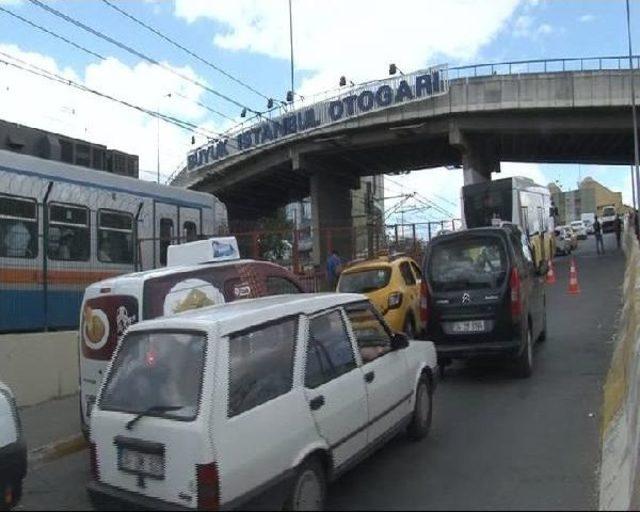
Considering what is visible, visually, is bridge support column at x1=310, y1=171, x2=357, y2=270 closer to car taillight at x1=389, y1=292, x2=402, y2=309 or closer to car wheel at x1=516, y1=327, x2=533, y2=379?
car taillight at x1=389, y1=292, x2=402, y2=309

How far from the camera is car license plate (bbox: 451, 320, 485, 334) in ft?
31.7

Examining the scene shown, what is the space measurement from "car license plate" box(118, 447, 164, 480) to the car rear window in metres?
8.71

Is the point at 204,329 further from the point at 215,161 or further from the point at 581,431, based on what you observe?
the point at 215,161

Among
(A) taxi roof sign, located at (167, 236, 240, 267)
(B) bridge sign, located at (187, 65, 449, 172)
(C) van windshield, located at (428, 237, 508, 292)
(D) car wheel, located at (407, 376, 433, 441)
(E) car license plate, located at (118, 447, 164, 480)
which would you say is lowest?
(D) car wheel, located at (407, 376, 433, 441)

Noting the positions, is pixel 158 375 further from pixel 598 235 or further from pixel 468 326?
pixel 598 235

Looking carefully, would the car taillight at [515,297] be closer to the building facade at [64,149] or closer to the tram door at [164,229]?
the tram door at [164,229]

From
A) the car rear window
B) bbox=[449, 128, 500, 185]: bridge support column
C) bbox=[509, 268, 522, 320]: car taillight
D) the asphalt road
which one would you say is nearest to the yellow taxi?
the car rear window

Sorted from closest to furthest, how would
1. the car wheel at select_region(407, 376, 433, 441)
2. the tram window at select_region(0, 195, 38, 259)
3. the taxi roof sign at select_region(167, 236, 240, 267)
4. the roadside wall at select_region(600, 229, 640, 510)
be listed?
the roadside wall at select_region(600, 229, 640, 510) < the car wheel at select_region(407, 376, 433, 441) < the taxi roof sign at select_region(167, 236, 240, 267) < the tram window at select_region(0, 195, 38, 259)

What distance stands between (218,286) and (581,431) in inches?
155

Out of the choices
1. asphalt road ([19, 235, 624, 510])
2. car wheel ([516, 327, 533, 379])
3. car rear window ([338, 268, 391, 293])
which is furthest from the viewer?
car rear window ([338, 268, 391, 293])

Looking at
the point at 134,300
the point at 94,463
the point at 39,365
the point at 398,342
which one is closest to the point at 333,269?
the point at 39,365

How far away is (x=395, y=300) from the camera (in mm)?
12828

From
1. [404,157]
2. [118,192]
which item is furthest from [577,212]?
[118,192]

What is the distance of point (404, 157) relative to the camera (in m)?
50.1
